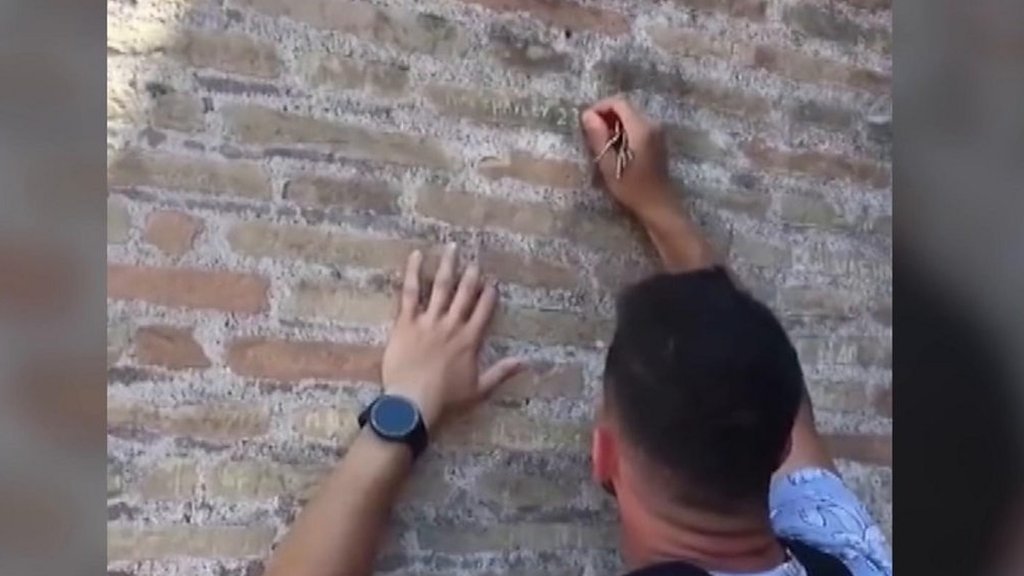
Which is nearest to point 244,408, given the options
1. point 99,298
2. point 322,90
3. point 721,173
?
point 322,90

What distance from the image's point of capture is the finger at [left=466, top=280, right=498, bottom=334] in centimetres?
197

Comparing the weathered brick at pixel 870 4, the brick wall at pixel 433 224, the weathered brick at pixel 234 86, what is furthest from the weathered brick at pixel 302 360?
the weathered brick at pixel 870 4

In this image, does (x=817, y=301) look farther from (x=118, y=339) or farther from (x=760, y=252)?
(x=118, y=339)

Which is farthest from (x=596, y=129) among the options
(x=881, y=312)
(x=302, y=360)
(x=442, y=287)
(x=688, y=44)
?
(x=881, y=312)

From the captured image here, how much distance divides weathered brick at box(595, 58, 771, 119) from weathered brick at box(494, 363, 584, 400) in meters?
0.43

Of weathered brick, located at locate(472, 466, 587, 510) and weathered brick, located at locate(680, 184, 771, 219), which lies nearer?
weathered brick, located at locate(472, 466, 587, 510)

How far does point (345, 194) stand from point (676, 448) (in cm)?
64

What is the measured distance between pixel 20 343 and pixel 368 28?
1392mm

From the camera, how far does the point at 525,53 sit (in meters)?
2.08

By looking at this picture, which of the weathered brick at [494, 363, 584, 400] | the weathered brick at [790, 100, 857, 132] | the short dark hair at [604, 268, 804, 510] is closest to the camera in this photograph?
the short dark hair at [604, 268, 804, 510]

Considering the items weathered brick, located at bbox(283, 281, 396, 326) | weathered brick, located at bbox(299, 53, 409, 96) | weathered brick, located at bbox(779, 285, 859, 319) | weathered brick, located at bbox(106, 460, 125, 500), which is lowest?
weathered brick, located at bbox(106, 460, 125, 500)

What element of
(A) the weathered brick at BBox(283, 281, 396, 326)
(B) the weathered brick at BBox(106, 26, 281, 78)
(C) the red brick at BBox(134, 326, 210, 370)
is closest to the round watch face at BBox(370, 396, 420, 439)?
(A) the weathered brick at BBox(283, 281, 396, 326)

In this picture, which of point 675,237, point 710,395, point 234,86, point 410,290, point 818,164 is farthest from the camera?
point 818,164

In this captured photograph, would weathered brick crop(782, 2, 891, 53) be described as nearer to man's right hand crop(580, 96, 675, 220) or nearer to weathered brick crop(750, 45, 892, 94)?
weathered brick crop(750, 45, 892, 94)
